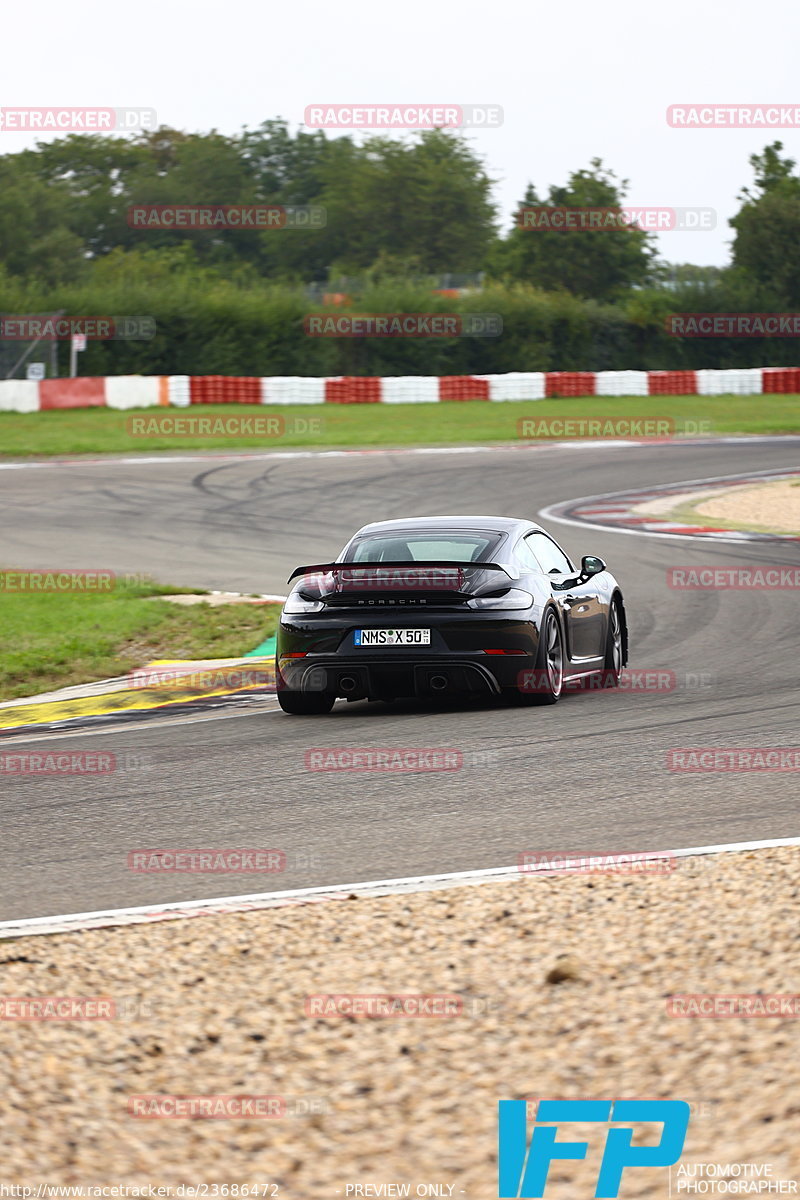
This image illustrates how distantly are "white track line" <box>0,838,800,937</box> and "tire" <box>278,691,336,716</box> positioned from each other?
4.66 meters

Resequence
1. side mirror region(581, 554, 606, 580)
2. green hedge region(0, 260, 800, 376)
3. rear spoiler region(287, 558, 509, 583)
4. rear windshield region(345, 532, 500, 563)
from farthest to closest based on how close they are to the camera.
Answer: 1. green hedge region(0, 260, 800, 376)
2. side mirror region(581, 554, 606, 580)
3. rear windshield region(345, 532, 500, 563)
4. rear spoiler region(287, 558, 509, 583)

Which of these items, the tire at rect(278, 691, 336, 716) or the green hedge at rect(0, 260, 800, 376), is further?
the green hedge at rect(0, 260, 800, 376)

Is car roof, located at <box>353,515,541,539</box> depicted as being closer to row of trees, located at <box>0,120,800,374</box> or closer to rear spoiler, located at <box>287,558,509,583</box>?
rear spoiler, located at <box>287,558,509,583</box>

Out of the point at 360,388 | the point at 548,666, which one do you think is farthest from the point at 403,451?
the point at 548,666

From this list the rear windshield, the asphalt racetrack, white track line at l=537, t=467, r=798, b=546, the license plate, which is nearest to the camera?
the asphalt racetrack

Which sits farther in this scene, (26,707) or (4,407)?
(4,407)

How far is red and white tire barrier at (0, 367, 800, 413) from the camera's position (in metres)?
40.5

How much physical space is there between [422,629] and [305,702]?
114 cm

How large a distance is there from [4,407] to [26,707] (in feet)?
96.9

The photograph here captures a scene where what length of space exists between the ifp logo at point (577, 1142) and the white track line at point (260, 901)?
195 cm

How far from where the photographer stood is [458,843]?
6.79 m

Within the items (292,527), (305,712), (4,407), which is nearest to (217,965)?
(305,712)

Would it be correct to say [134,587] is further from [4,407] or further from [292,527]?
[4,407]

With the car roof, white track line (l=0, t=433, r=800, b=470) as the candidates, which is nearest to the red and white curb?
white track line (l=0, t=433, r=800, b=470)
